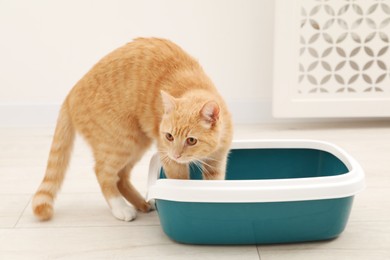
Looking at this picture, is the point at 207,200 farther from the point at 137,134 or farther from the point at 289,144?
the point at 289,144

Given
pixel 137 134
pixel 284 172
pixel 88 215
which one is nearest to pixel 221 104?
pixel 137 134

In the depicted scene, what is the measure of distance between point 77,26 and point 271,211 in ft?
4.86

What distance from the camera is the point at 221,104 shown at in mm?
1395

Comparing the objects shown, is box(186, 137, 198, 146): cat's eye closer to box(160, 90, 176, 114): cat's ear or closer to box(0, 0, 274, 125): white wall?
box(160, 90, 176, 114): cat's ear

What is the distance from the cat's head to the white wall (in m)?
1.11

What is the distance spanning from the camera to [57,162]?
5.00 ft

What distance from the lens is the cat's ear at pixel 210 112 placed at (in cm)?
124

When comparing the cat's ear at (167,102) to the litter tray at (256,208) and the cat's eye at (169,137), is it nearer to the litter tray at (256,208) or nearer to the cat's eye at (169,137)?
the cat's eye at (169,137)

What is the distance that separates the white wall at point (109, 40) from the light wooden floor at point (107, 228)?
1.54 feet

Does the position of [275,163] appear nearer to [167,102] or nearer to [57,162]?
[167,102]

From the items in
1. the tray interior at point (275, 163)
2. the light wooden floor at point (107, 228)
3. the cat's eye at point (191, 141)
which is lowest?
the light wooden floor at point (107, 228)

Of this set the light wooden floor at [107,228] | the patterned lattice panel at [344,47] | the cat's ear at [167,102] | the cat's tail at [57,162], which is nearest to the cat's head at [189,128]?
the cat's ear at [167,102]

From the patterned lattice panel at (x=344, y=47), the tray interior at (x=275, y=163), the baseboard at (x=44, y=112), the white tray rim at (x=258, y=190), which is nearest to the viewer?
the white tray rim at (x=258, y=190)

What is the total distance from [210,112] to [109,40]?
1257mm
